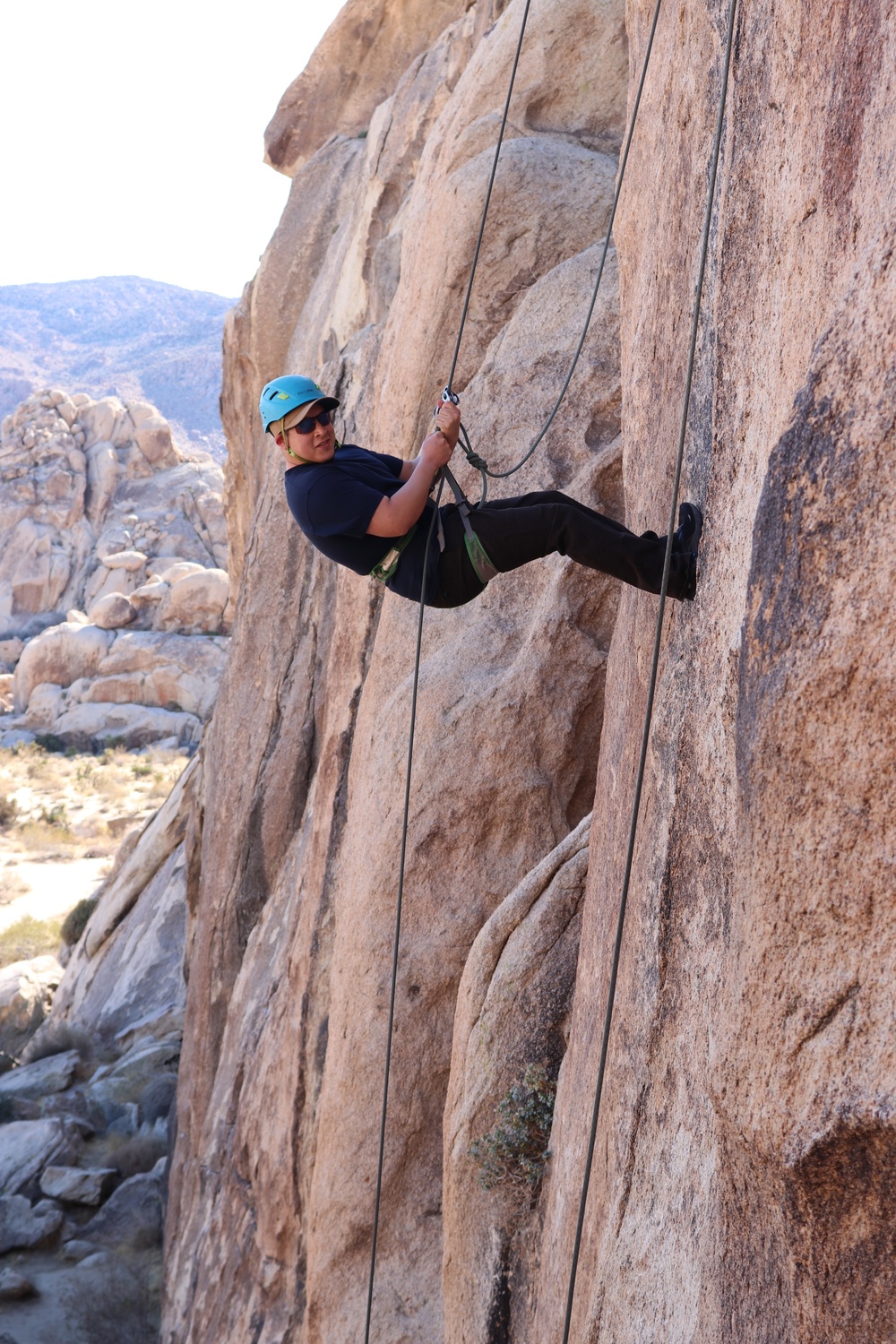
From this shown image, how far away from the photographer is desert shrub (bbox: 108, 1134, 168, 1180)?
38.8 ft

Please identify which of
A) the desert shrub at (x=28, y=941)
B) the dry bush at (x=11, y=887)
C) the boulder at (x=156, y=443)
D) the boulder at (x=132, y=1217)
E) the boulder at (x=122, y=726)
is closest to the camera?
the boulder at (x=132, y=1217)

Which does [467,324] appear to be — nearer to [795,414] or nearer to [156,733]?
[795,414]

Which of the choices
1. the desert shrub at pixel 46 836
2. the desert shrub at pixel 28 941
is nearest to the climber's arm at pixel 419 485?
the desert shrub at pixel 28 941

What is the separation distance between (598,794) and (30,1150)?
9963 millimetres

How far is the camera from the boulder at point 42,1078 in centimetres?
1332

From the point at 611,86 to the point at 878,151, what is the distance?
22.1 ft

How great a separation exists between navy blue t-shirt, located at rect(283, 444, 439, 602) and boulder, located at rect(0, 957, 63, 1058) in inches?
524

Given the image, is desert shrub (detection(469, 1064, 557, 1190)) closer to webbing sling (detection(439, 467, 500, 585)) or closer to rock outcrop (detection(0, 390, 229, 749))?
webbing sling (detection(439, 467, 500, 585))

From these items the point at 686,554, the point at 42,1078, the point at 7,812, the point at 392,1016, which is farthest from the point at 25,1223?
the point at 7,812

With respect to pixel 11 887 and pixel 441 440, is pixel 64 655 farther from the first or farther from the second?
pixel 441 440

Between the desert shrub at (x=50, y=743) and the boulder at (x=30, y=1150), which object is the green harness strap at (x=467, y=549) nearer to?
the boulder at (x=30, y=1150)

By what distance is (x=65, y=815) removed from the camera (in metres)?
27.8

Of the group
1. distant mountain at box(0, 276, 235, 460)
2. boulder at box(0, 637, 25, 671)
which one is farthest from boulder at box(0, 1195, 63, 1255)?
distant mountain at box(0, 276, 235, 460)

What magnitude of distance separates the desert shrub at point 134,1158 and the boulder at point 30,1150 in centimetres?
53
